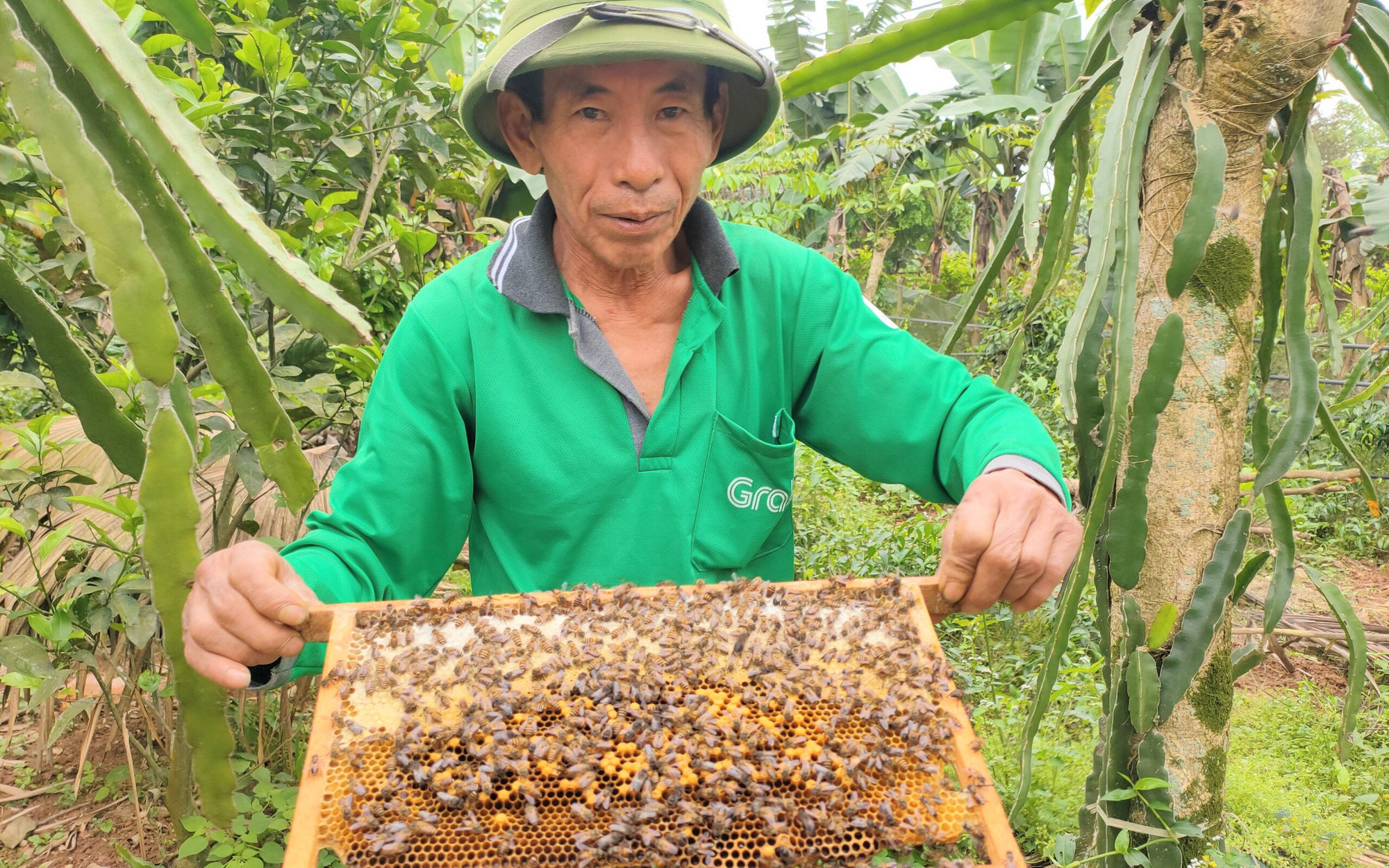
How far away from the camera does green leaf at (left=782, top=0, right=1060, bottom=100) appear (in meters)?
2.14

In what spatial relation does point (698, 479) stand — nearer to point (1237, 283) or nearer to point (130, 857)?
point (1237, 283)

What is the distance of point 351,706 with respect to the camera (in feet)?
5.32

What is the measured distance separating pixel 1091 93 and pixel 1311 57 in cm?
41

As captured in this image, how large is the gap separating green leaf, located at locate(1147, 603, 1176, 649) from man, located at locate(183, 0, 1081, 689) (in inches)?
9.2

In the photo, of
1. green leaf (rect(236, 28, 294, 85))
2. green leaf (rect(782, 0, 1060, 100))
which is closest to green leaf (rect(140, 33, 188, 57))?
green leaf (rect(236, 28, 294, 85))

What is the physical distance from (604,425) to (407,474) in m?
0.51

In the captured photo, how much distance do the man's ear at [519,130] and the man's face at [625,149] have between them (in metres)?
0.02

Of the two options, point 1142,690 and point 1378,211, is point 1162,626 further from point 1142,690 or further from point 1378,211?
point 1378,211

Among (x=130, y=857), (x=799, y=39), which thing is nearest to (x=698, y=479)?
(x=130, y=857)

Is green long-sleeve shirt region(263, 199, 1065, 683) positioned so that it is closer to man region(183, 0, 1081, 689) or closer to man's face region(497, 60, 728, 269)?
man region(183, 0, 1081, 689)

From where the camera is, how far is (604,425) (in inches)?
91.8

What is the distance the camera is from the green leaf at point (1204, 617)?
71.0 inches

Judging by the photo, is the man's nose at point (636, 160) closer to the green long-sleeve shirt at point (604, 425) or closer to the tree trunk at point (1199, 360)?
the green long-sleeve shirt at point (604, 425)

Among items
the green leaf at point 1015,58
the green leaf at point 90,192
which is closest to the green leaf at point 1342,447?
the green leaf at point 90,192
